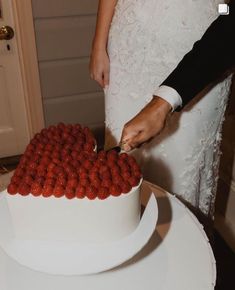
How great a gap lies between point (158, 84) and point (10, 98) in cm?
150

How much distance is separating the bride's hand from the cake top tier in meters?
0.40

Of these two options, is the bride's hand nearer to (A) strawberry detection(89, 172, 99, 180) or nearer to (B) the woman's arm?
(B) the woman's arm

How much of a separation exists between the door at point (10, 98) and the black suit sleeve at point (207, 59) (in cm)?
156

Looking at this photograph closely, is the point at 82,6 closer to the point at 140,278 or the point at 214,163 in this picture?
the point at 214,163

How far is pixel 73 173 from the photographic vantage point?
83 centimetres

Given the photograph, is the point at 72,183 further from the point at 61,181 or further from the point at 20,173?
the point at 20,173

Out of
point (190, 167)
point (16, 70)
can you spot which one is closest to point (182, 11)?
point (190, 167)

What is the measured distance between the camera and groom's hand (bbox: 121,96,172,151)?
92cm

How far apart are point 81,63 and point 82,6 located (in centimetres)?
34

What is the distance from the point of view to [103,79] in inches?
51.3

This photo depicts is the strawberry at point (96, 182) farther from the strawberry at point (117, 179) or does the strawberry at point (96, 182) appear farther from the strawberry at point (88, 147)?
the strawberry at point (88, 147)

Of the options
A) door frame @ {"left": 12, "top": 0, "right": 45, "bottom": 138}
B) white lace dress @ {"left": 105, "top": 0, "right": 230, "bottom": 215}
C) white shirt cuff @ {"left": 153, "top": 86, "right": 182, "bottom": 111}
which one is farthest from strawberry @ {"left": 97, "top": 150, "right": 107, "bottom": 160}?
door frame @ {"left": 12, "top": 0, "right": 45, "bottom": 138}

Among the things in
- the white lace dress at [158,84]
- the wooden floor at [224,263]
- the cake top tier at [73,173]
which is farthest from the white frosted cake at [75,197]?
the wooden floor at [224,263]

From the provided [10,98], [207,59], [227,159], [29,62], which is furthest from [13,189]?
[10,98]
